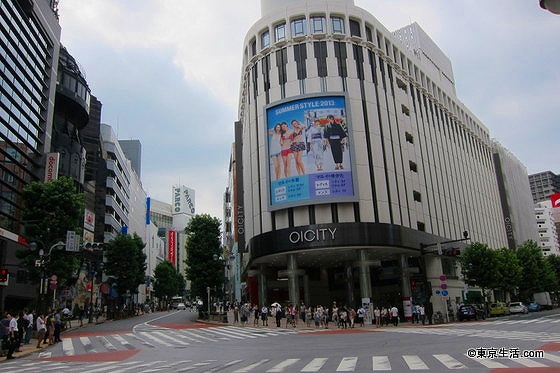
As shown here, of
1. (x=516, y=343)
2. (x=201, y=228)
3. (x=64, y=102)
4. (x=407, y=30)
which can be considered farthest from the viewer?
(x=407, y=30)

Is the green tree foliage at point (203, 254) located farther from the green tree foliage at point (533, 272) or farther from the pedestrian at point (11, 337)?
the green tree foliage at point (533, 272)

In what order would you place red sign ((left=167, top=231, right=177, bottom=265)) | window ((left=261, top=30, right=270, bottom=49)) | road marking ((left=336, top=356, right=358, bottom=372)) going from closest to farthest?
road marking ((left=336, top=356, right=358, bottom=372)) → window ((left=261, top=30, right=270, bottom=49)) → red sign ((left=167, top=231, right=177, bottom=265))

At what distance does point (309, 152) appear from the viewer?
141 ft

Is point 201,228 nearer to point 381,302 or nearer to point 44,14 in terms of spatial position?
point 381,302

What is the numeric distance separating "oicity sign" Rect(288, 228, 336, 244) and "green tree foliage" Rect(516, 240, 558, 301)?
39.8 meters

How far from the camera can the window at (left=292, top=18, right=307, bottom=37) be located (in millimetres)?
48406

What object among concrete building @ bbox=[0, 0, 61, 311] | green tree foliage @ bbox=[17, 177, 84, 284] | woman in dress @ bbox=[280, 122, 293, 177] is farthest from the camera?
woman in dress @ bbox=[280, 122, 293, 177]

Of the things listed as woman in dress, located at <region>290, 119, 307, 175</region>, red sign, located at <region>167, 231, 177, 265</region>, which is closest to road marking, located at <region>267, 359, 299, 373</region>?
woman in dress, located at <region>290, 119, 307, 175</region>

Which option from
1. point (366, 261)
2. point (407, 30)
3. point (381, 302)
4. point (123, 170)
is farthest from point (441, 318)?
point (123, 170)

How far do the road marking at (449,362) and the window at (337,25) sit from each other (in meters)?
40.8

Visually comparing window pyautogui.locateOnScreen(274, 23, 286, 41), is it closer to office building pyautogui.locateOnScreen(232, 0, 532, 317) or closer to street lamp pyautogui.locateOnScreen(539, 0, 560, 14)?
office building pyautogui.locateOnScreen(232, 0, 532, 317)

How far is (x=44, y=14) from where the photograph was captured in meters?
51.3

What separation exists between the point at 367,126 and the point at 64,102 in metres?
37.6

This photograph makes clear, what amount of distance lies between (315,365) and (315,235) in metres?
28.1
